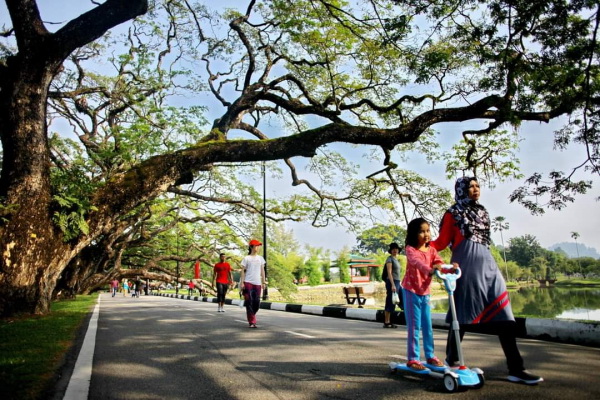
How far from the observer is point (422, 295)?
3873mm

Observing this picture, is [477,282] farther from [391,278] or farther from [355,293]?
[355,293]

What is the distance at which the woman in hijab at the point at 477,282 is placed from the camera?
348cm

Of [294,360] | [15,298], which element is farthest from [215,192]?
[294,360]

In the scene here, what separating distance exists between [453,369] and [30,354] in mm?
4486

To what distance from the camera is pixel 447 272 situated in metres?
3.56

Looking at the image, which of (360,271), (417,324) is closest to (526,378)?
(417,324)

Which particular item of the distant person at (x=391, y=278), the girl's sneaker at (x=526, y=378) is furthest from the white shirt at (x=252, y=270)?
the girl's sneaker at (x=526, y=378)

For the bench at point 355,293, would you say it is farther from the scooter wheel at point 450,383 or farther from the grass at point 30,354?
the scooter wheel at point 450,383

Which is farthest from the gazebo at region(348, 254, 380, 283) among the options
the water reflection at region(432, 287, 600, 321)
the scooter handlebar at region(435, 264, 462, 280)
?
the scooter handlebar at region(435, 264, 462, 280)

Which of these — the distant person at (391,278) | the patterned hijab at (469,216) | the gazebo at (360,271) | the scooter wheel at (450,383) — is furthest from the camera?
the gazebo at (360,271)

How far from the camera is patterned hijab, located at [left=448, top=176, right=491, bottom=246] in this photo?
375 centimetres

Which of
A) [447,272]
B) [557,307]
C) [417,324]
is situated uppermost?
[447,272]

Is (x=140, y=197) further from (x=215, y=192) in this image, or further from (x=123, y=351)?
(x=215, y=192)

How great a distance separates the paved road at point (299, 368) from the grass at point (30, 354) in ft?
1.35
